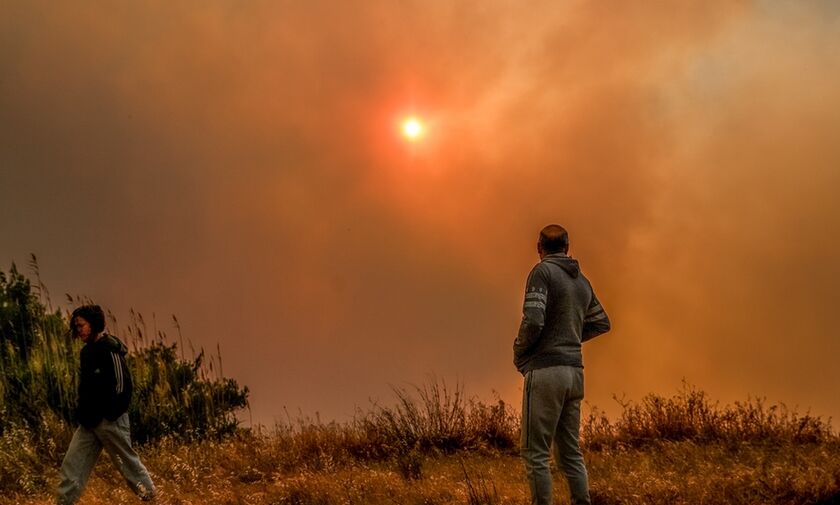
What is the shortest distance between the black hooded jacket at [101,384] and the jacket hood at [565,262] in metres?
4.78

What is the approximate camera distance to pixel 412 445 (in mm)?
15070

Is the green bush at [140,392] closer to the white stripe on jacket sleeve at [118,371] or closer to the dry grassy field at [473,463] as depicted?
the dry grassy field at [473,463]

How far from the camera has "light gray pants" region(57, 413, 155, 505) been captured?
32.1ft

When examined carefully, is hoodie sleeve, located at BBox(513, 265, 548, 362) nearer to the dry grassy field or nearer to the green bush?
the dry grassy field

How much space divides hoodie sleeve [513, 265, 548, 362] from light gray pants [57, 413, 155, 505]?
4641 mm

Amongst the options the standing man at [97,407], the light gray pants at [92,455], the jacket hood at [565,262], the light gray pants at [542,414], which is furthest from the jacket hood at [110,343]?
the jacket hood at [565,262]

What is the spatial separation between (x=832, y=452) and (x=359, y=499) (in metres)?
6.89

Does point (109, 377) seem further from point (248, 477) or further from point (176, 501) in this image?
point (248, 477)

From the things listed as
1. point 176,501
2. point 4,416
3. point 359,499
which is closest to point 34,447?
point 4,416

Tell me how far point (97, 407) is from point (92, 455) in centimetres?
63

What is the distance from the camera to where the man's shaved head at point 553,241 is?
7.75 meters

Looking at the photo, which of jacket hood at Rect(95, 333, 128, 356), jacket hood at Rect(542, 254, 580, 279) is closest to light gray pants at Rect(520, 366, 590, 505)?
jacket hood at Rect(542, 254, 580, 279)

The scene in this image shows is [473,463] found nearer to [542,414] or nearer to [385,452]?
[385,452]

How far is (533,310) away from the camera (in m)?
7.41
